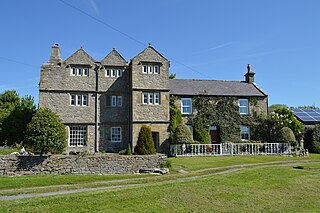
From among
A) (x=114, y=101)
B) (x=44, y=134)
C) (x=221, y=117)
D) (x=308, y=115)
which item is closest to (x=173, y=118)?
(x=221, y=117)

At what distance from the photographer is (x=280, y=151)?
1129 inches

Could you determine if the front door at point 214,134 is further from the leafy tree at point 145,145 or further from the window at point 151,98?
the leafy tree at point 145,145

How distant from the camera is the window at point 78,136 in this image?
91.7ft

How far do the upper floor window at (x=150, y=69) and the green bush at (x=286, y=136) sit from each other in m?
14.1

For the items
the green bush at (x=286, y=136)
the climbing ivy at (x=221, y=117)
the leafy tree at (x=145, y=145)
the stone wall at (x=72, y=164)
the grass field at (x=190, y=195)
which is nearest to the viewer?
the grass field at (x=190, y=195)

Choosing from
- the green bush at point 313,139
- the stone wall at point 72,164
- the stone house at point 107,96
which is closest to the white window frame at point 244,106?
the green bush at point 313,139

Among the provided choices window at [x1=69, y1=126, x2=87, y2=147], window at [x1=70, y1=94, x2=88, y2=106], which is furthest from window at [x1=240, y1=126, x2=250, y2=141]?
window at [x1=70, y1=94, x2=88, y2=106]

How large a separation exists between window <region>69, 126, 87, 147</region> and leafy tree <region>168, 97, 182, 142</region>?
8.39 metres

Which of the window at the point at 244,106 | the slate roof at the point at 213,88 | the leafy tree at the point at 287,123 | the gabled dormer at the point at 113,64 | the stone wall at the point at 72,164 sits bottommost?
the stone wall at the point at 72,164

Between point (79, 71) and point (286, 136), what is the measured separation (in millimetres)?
21936

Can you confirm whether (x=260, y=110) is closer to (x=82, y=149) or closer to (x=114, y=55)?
(x=114, y=55)

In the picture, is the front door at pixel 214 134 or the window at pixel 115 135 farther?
the front door at pixel 214 134

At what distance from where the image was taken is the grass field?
994cm

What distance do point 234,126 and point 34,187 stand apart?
77.5 feet
